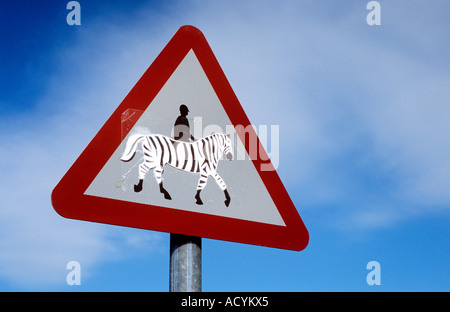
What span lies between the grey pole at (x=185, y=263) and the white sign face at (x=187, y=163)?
11cm

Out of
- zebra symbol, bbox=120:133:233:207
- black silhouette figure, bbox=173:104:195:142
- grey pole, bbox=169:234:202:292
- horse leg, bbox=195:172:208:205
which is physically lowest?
grey pole, bbox=169:234:202:292

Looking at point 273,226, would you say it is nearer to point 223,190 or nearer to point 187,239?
point 223,190

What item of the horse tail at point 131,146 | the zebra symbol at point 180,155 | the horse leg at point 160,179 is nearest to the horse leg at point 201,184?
the zebra symbol at point 180,155

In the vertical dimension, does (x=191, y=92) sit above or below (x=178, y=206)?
above

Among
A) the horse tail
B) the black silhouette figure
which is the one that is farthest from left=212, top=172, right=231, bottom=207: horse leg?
the horse tail

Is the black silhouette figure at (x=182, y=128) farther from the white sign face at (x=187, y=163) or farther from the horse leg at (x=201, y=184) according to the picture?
the horse leg at (x=201, y=184)

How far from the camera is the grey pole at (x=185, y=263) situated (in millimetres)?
1896

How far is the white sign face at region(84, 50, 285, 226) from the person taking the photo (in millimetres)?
1945

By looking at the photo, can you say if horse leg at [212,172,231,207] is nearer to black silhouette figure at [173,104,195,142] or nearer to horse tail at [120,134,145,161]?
black silhouette figure at [173,104,195,142]

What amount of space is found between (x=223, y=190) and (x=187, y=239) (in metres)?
0.24
